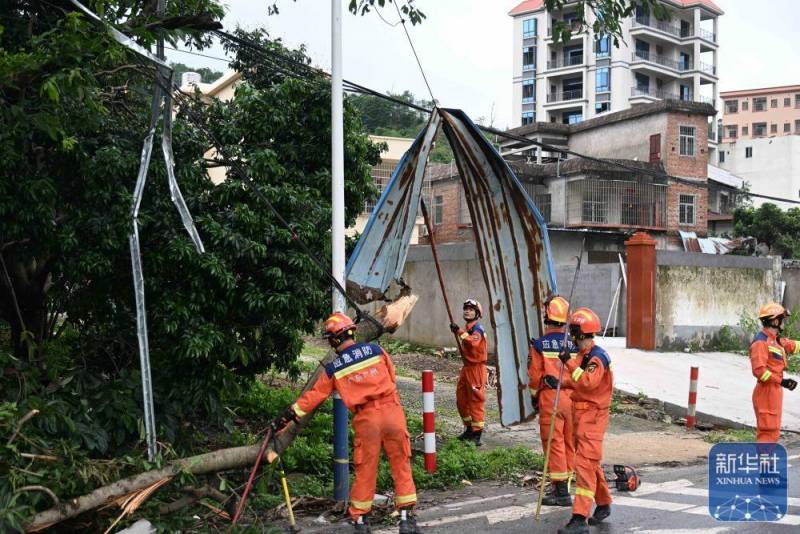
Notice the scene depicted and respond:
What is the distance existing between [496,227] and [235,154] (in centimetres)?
290

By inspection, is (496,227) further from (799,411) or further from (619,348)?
(619,348)

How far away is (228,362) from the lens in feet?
24.2

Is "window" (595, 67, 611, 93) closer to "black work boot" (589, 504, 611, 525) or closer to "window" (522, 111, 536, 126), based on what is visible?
"window" (522, 111, 536, 126)

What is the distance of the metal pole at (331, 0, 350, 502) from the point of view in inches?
279

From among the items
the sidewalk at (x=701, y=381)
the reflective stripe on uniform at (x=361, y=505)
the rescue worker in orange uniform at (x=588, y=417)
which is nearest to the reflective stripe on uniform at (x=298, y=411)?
the reflective stripe on uniform at (x=361, y=505)

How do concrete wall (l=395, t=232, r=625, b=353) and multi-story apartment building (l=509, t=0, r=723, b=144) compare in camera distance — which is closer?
concrete wall (l=395, t=232, r=625, b=353)

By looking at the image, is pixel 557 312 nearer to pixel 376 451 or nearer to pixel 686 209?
pixel 376 451

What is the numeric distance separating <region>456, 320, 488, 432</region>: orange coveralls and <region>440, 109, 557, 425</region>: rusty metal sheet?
44.4 inches

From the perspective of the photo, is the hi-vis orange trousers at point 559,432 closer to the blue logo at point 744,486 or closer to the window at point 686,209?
the blue logo at point 744,486

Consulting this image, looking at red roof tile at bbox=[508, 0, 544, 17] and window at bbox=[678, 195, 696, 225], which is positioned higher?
red roof tile at bbox=[508, 0, 544, 17]

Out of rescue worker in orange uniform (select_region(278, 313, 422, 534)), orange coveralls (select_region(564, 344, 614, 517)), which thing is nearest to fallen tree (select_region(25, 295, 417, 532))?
rescue worker in orange uniform (select_region(278, 313, 422, 534))

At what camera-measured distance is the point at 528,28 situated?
204ft

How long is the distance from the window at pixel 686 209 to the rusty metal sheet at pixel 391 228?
28.1 metres

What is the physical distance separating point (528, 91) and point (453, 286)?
47.5 m
